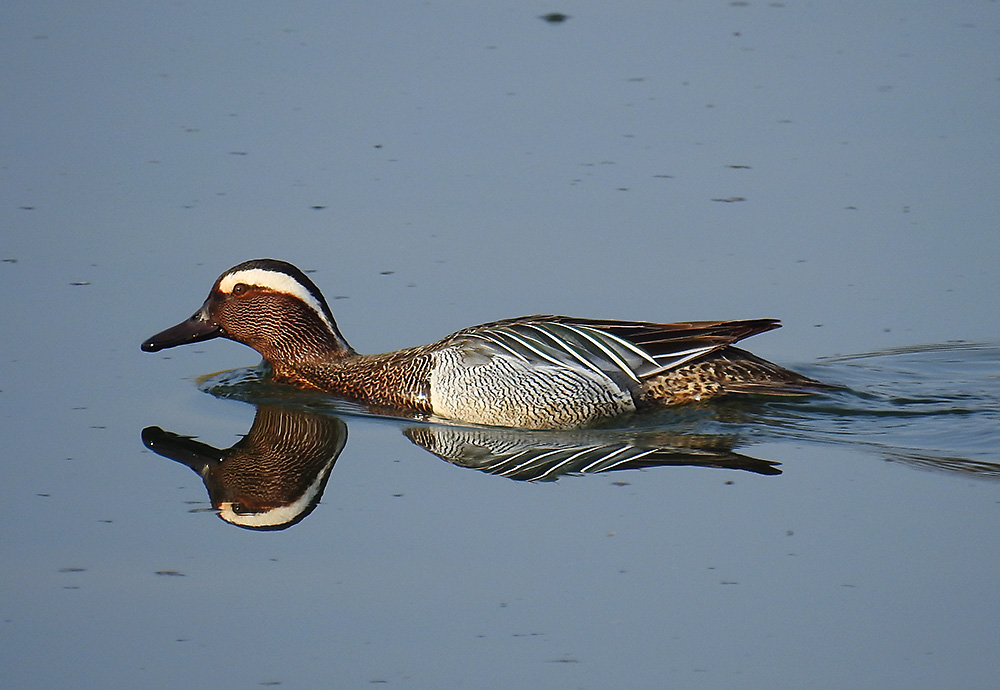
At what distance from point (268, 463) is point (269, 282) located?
63.2 inches

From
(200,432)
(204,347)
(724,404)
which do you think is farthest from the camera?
(204,347)

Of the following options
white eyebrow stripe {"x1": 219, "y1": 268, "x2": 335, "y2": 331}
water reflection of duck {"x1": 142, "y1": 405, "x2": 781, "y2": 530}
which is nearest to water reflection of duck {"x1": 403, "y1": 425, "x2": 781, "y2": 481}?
water reflection of duck {"x1": 142, "y1": 405, "x2": 781, "y2": 530}

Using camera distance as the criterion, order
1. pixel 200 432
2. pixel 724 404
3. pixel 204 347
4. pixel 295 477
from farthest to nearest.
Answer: pixel 204 347 < pixel 724 404 < pixel 200 432 < pixel 295 477

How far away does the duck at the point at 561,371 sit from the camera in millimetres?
9570

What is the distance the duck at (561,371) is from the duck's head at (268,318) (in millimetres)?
35

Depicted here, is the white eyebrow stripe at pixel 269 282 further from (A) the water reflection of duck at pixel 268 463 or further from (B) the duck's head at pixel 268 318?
(A) the water reflection of duck at pixel 268 463

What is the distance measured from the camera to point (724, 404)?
9961mm

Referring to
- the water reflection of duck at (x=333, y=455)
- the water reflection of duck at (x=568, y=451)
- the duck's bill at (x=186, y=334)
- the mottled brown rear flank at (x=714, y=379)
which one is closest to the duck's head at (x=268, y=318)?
the duck's bill at (x=186, y=334)

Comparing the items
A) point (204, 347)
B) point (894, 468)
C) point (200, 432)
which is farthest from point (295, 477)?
point (894, 468)

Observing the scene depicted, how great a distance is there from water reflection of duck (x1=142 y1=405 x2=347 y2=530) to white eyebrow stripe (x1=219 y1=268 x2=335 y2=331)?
756 mm

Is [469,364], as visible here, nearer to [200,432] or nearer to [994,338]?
[200,432]

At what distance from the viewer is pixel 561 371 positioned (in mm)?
9594

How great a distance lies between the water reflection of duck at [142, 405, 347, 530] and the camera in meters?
8.23

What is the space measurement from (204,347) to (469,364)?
2244mm
